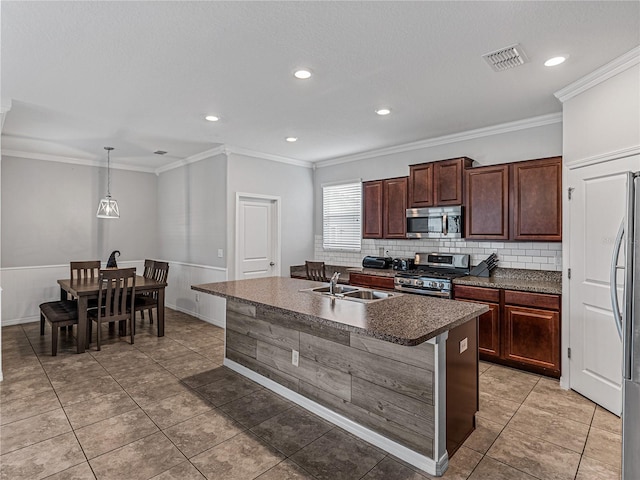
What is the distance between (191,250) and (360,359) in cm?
452

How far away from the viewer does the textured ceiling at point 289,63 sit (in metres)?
2.19

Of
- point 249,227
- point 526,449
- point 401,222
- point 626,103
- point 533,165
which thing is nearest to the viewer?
point 526,449

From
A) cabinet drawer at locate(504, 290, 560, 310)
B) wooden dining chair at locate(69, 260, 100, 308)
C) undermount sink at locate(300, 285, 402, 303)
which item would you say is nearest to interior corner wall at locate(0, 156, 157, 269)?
wooden dining chair at locate(69, 260, 100, 308)

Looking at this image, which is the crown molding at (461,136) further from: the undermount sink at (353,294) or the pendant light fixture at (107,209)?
the pendant light fixture at (107,209)

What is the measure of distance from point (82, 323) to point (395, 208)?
4.36 meters

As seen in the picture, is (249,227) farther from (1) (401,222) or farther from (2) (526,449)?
(2) (526,449)

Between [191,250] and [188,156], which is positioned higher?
[188,156]

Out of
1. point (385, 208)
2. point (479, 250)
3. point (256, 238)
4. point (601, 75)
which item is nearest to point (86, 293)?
point (256, 238)

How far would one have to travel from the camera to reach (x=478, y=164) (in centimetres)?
462

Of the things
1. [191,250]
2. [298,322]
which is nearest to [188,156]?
[191,250]

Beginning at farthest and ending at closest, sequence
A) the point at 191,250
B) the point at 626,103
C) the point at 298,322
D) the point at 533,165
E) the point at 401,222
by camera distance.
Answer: the point at 191,250
the point at 401,222
the point at 533,165
the point at 298,322
the point at 626,103

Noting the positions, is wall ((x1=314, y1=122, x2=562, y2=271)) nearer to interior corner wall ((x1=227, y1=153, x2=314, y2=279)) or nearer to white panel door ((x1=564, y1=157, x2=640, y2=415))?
interior corner wall ((x1=227, y1=153, x2=314, y2=279))

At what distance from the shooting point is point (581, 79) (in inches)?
121

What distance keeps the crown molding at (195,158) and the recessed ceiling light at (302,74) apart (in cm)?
266
